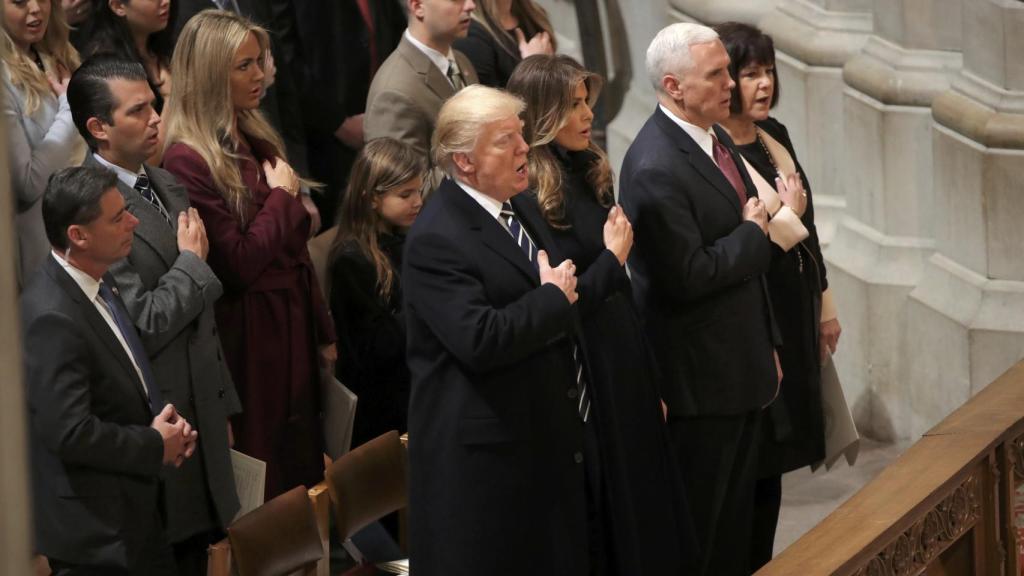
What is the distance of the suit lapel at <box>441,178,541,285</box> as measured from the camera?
3244 mm

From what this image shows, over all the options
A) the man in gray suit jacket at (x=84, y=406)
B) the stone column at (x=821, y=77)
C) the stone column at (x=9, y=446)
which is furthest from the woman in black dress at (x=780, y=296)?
the stone column at (x=9, y=446)

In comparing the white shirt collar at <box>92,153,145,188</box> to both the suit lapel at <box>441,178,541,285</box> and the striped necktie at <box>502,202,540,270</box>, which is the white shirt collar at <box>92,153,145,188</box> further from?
the striped necktie at <box>502,202,540,270</box>

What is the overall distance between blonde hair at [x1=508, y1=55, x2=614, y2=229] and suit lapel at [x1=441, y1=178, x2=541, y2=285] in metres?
0.29

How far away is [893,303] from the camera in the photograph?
5.97 meters

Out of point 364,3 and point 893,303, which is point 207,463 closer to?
point 364,3

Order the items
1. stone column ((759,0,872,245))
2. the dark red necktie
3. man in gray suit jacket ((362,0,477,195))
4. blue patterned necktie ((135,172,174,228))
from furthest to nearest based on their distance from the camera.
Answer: stone column ((759,0,872,245)) < man in gray suit jacket ((362,0,477,195)) < the dark red necktie < blue patterned necktie ((135,172,174,228))

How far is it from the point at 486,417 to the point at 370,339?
45.3 inches

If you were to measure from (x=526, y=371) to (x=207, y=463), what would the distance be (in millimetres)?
890

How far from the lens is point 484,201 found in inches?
129

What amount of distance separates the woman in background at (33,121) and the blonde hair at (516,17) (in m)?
1.81

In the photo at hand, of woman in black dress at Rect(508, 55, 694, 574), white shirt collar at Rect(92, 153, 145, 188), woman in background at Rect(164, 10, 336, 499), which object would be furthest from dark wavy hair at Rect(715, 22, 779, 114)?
white shirt collar at Rect(92, 153, 145, 188)

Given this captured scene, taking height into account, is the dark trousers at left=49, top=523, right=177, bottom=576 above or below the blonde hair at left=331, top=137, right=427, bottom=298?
below

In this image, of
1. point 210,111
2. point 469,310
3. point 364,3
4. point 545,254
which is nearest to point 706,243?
point 545,254

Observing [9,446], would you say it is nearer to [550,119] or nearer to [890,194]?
[550,119]
